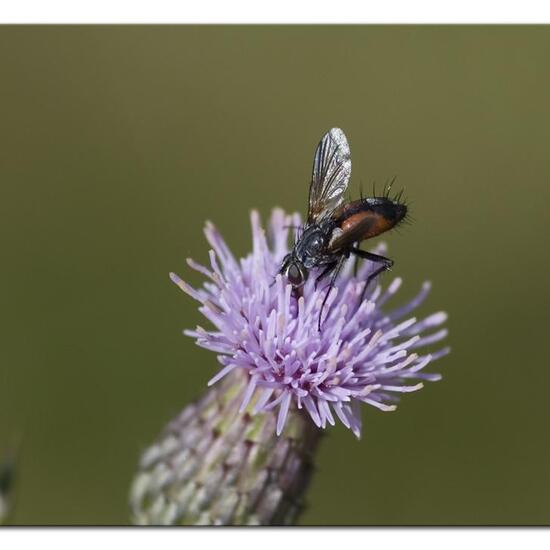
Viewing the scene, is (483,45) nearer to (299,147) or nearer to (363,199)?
(299,147)

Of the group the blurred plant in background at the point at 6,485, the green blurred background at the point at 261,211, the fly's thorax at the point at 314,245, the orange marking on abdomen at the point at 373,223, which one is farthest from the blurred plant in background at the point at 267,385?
the green blurred background at the point at 261,211

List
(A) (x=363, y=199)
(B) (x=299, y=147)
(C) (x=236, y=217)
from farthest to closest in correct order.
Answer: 1. (C) (x=236, y=217)
2. (B) (x=299, y=147)
3. (A) (x=363, y=199)

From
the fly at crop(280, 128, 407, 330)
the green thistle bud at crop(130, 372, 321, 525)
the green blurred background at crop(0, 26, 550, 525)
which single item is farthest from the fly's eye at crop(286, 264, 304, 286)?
the green blurred background at crop(0, 26, 550, 525)

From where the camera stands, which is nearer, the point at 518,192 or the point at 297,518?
the point at 297,518

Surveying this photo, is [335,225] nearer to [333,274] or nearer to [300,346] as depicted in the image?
[333,274]

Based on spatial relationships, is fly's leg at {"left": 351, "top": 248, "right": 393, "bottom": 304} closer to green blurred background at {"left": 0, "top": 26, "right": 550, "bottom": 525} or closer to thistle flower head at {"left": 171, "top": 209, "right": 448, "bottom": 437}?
thistle flower head at {"left": 171, "top": 209, "right": 448, "bottom": 437}
